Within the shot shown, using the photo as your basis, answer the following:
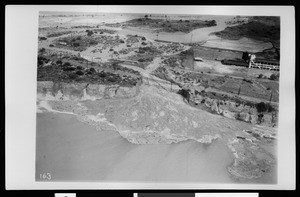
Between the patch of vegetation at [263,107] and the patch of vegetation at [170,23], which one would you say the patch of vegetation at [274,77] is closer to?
the patch of vegetation at [263,107]

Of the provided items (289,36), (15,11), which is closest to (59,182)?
(15,11)

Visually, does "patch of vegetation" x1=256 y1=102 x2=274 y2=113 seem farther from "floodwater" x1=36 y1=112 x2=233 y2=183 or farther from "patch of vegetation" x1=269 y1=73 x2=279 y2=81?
"floodwater" x1=36 y1=112 x2=233 y2=183

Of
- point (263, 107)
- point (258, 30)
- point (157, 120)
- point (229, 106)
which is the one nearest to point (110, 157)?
point (157, 120)

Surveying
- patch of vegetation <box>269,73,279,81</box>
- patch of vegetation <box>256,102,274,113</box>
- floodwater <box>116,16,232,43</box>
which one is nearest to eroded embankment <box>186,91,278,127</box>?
patch of vegetation <box>256,102,274,113</box>

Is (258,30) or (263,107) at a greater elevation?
(258,30)

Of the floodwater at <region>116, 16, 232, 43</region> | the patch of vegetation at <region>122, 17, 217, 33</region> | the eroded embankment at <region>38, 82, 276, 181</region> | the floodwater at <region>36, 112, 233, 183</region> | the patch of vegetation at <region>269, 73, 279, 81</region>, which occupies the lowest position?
the floodwater at <region>36, 112, 233, 183</region>

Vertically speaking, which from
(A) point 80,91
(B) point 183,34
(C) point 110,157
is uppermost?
(B) point 183,34

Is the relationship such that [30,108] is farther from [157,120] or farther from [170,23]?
[170,23]
